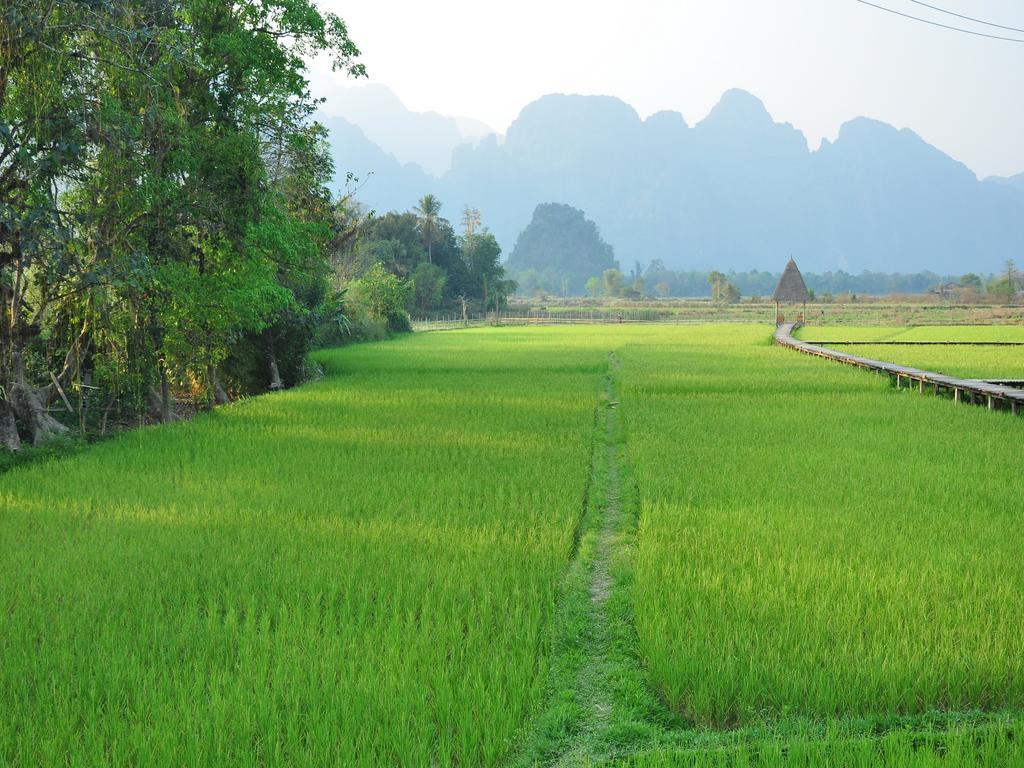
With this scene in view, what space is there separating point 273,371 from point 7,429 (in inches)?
384

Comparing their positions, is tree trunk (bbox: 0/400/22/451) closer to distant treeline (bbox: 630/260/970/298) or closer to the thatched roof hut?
the thatched roof hut

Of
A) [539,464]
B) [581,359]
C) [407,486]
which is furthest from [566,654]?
[581,359]

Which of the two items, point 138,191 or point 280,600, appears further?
point 138,191

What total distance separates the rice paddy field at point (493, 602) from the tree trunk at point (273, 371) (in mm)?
10562

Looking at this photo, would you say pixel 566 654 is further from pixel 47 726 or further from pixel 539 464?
pixel 539 464

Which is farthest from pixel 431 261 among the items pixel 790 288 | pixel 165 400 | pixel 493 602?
pixel 493 602

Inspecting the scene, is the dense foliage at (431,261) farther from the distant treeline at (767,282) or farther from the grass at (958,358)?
the distant treeline at (767,282)

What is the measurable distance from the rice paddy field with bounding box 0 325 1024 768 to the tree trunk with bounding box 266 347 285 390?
10.6m

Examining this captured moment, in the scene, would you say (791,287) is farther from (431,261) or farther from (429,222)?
(429,222)

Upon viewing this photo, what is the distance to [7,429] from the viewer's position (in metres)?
10.1

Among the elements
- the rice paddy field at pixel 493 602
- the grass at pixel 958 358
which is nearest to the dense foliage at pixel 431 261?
the grass at pixel 958 358

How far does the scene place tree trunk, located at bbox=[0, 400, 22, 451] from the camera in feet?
32.8

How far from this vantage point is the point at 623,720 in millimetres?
3184

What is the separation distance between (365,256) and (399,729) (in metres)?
56.5
